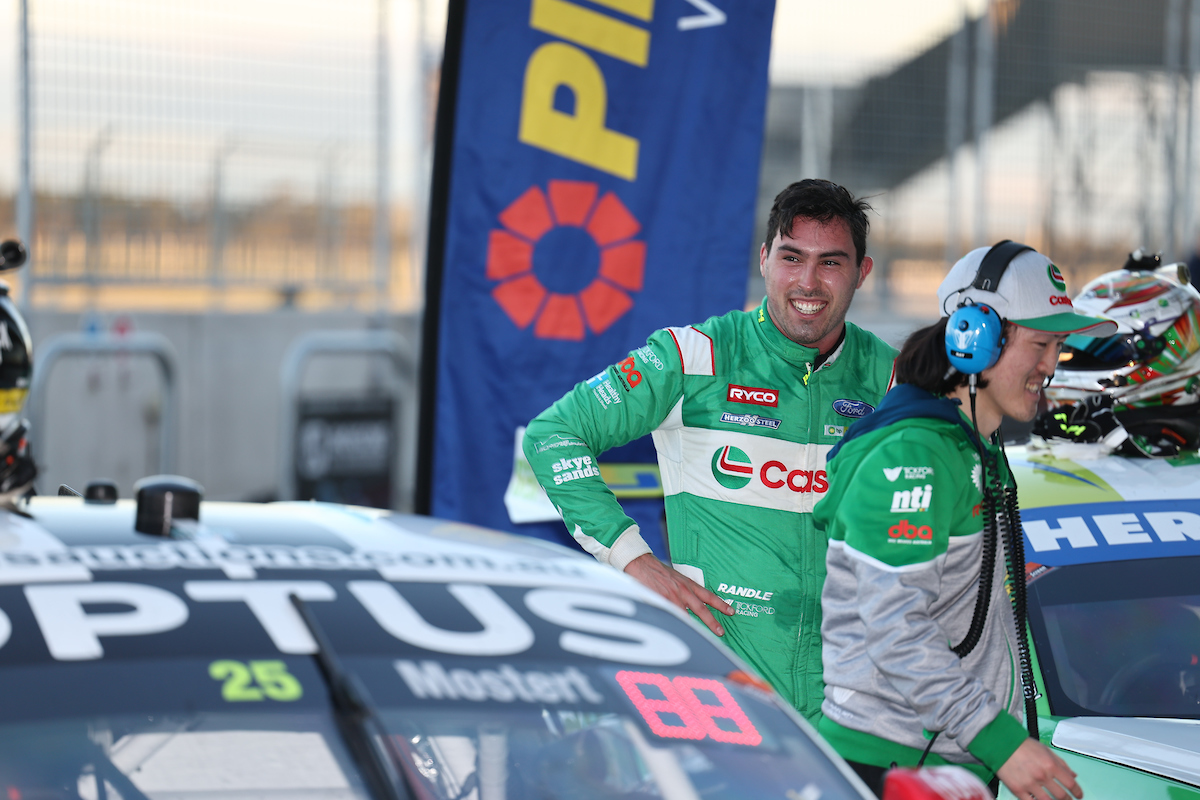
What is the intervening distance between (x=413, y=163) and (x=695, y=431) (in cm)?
613

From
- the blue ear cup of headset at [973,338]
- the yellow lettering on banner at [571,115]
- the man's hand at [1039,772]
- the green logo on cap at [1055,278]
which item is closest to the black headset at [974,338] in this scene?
the blue ear cup of headset at [973,338]

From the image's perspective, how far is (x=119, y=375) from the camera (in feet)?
25.8

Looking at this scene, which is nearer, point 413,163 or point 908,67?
point 413,163

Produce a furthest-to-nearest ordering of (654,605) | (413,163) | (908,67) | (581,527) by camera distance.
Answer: (908,67)
(413,163)
(581,527)
(654,605)

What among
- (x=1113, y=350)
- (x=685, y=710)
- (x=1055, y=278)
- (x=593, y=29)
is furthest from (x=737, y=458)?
(x=593, y=29)

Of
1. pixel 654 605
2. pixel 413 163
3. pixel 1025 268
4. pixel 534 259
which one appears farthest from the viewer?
pixel 413 163

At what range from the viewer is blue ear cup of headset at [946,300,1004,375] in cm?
241

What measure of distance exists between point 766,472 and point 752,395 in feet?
0.59

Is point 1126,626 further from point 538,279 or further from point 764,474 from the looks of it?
point 538,279

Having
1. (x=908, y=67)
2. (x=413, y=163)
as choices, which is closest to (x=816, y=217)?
(x=413, y=163)

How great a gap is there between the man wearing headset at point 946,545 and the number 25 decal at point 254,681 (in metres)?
0.94

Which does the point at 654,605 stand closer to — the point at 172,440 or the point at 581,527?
the point at 581,527

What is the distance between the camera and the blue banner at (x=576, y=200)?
466 centimetres

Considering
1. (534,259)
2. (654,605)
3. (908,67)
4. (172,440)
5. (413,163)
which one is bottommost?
(172,440)
